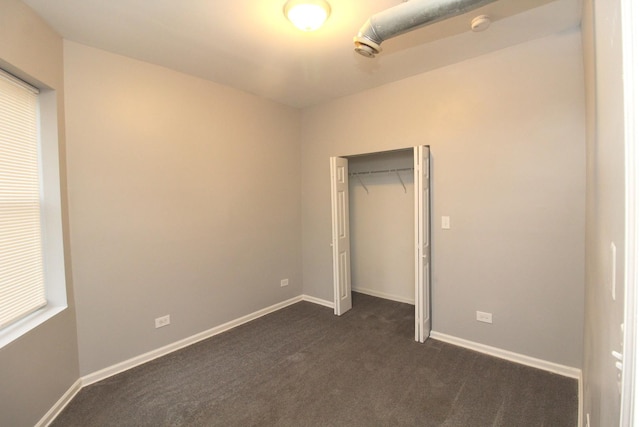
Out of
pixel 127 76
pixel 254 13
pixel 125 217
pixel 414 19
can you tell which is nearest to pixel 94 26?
pixel 127 76

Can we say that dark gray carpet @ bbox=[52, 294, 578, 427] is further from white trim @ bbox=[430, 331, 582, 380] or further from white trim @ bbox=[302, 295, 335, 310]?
white trim @ bbox=[302, 295, 335, 310]

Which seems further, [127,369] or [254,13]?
[127,369]

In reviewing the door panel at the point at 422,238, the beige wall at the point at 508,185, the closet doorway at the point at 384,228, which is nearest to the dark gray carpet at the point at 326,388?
the door panel at the point at 422,238

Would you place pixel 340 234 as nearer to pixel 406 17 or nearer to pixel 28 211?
pixel 406 17

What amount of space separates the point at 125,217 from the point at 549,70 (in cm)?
378

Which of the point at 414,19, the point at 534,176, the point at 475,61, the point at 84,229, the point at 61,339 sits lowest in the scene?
the point at 61,339

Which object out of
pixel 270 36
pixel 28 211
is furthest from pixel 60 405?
pixel 270 36

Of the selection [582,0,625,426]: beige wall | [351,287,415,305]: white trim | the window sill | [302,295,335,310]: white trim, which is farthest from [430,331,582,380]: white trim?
the window sill

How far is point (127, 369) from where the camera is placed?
98.7 inches

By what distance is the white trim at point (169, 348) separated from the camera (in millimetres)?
2373

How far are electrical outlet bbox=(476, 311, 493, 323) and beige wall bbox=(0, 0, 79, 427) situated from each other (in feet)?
11.3

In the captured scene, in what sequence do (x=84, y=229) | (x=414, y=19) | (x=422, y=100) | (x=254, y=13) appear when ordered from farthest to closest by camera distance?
(x=422, y=100) → (x=84, y=229) → (x=254, y=13) → (x=414, y=19)

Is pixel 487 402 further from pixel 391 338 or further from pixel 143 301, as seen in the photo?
pixel 143 301

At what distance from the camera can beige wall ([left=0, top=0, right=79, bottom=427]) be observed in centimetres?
164
